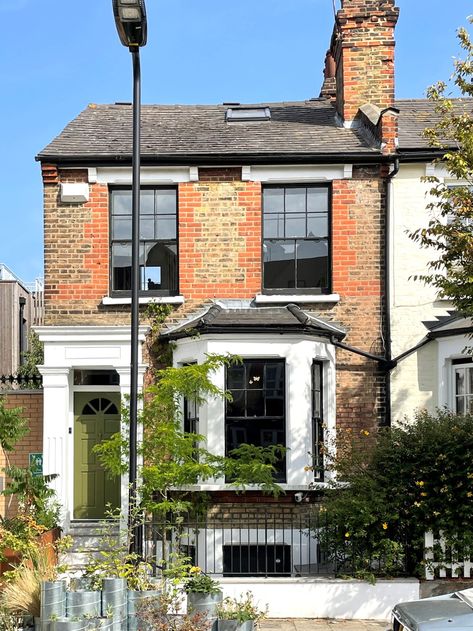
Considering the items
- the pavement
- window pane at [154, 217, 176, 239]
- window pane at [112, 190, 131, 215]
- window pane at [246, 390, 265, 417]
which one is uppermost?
window pane at [112, 190, 131, 215]

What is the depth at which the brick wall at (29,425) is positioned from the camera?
14.5 m

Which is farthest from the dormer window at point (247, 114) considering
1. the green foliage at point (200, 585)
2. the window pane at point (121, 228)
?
the green foliage at point (200, 585)

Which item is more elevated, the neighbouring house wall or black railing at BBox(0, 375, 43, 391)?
the neighbouring house wall

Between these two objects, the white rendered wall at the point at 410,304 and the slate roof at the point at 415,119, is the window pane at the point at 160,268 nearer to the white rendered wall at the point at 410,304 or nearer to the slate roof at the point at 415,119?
the white rendered wall at the point at 410,304

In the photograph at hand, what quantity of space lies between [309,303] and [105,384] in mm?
3742

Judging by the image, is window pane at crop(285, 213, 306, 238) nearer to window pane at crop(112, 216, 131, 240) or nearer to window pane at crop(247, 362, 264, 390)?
window pane at crop(247, 362, 264, 390)

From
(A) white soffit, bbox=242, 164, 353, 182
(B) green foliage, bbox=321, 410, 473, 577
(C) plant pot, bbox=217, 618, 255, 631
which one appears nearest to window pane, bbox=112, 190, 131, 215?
(A) white soffit, bbox=242, 164, 353, 182

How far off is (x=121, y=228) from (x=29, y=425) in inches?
144

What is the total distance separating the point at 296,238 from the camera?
14648 millimetres

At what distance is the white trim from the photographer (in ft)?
47.8

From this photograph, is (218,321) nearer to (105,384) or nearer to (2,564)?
(105,384)

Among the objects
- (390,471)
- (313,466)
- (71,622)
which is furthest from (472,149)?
(71,622)

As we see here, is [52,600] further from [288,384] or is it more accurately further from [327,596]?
[288,384]

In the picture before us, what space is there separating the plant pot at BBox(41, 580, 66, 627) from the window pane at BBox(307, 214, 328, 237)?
8.10 metres
